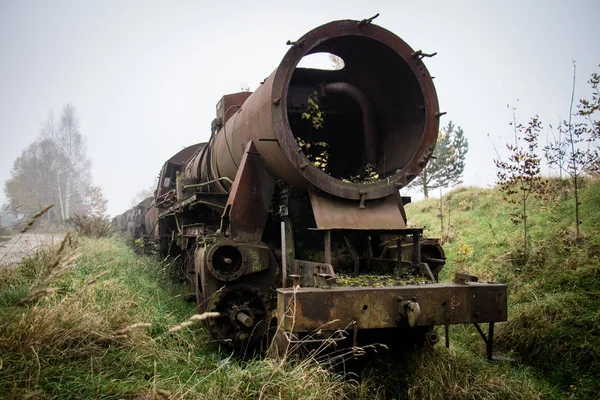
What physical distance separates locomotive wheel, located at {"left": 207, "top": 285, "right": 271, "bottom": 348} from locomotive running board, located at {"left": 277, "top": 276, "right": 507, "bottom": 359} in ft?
3.53

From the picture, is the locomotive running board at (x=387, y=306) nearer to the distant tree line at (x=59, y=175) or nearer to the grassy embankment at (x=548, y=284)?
the grassy embankment at (x=548, y=284)

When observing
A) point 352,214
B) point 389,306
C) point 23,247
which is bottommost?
point 389,306

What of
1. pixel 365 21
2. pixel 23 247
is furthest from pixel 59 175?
pixel 365 21

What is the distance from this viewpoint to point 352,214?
4.25m

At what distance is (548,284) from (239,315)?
12.9 ft

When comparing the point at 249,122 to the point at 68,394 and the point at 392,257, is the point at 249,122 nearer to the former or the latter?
the point at 392,257

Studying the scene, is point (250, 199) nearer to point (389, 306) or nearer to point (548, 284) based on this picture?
point (389, 306)

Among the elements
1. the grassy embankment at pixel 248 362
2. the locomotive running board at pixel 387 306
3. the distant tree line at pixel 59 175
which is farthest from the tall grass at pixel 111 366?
the distant tree line at pixel 59 175

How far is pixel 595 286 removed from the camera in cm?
503

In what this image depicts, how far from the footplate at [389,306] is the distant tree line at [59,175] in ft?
115

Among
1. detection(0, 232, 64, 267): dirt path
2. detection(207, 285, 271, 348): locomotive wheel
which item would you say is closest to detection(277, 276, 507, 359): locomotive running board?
detection(207, 285, 271, 348): locomotive wheel

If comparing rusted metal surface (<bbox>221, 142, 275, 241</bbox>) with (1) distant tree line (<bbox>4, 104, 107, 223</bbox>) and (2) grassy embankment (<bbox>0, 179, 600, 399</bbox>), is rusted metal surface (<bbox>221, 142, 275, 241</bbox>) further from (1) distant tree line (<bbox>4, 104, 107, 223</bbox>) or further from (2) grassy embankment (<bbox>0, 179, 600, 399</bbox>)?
(1) distant tree line (<bbox>4, 104, 107, 223</bbox>)

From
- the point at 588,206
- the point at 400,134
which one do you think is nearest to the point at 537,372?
the point at 400,134

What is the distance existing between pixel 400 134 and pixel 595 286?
279cm
